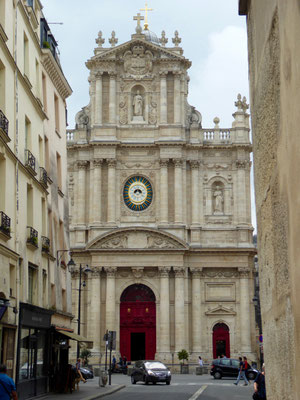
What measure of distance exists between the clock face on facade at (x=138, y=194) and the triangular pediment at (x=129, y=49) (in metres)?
10.2

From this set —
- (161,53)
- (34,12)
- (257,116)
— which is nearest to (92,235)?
(161,53)

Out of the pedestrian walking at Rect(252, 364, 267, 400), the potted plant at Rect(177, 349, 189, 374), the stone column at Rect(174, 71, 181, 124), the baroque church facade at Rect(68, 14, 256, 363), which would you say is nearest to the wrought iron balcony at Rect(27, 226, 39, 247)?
the pedestrian walking at Rect(252, 364, 267, 400)

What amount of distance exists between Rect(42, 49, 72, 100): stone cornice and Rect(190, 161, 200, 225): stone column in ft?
70.5

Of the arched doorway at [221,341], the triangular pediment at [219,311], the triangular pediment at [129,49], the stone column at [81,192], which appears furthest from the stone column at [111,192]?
the arched doorway at [221,341]

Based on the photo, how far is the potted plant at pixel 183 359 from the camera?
49375 mm

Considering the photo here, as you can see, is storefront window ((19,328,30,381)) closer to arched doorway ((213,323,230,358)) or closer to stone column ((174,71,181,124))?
arched doorway ((213,323,230,358))

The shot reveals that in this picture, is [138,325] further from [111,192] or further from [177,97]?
[177,97]

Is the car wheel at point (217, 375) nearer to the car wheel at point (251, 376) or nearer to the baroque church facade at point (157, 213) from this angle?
the car wheel at point (251, 376)

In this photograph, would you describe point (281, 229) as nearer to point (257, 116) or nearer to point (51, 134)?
point (257, 116)

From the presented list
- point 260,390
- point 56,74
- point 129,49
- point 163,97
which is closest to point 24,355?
point 260,390

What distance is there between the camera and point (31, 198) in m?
26.2

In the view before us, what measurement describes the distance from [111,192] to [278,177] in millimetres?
47090

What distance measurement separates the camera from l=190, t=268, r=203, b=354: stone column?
52.0 meters

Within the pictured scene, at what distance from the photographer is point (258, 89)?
8.47 metres
